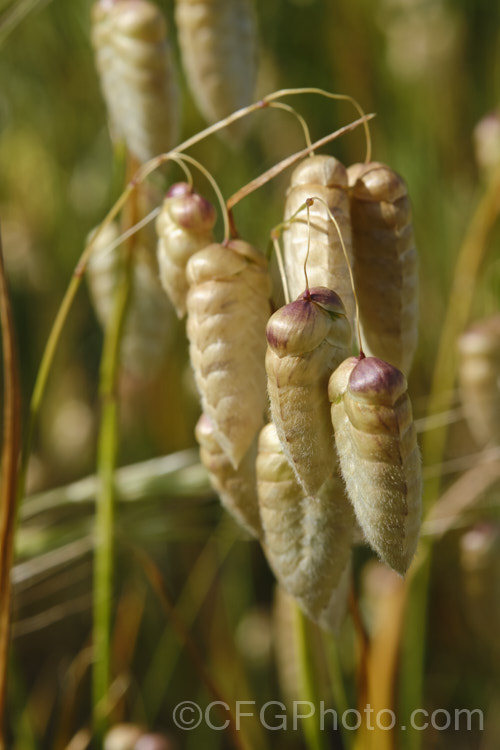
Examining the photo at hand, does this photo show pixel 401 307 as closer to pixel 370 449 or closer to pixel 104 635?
pixel 370 449

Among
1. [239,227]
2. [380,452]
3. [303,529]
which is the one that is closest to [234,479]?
[303,529]

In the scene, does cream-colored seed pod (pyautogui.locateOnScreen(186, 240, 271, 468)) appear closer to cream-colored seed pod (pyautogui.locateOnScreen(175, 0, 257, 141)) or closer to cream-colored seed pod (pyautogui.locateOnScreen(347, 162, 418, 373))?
cream-colored seed pod (pyautogui.locateOnScreen(347, 162, 418, 373))

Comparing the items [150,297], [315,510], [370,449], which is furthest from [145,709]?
[370,449]

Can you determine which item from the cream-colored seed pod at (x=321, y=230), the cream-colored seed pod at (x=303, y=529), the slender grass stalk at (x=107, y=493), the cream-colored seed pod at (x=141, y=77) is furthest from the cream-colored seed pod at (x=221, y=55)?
the cream-colored seed pod at (x=303, y=529)

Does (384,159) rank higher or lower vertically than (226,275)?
higher

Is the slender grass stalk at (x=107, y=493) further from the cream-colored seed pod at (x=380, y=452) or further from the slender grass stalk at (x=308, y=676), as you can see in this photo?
the cream-colored seed pod at (x=380, y=452)

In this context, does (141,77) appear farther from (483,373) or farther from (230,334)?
(483,373)
